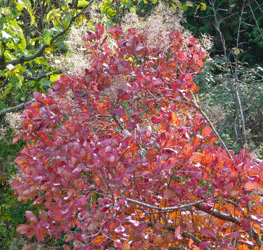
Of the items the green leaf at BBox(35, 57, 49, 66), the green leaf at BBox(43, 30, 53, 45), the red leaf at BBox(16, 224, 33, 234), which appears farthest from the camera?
the green leaf at BBox(35, 57, 49, 66)

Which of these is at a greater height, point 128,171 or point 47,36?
point 128,171

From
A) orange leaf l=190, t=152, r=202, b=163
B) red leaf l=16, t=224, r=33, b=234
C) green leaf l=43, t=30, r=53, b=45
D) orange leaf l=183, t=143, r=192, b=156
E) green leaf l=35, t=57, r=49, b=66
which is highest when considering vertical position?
orange leaf l=183, t=143, r=192, b=156

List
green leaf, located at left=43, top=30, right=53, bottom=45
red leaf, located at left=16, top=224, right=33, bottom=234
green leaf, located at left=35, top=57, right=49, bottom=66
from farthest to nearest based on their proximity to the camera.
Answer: green leaf, located at left=35, top=57, right=49, bottom=66, green leaf, located at left=43, top=30, right=53, bottom=45, red leaf, located at left=16, top=224, right=33, bottom=234

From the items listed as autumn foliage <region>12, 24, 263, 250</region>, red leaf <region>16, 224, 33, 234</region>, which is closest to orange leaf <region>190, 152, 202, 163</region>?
autumn foliage <region>12, 24, 263, 250</region>

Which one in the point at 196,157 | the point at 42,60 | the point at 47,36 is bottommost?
the point at 42,60

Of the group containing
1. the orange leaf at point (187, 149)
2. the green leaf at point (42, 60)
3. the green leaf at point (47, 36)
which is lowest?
the green leaf at point (42, 60)

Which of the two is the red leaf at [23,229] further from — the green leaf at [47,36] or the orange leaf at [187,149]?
the green leaf at [47,36]

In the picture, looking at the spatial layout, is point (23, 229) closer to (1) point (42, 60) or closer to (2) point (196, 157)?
(2) point (196, 157)

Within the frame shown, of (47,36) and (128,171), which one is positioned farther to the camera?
(47,36)

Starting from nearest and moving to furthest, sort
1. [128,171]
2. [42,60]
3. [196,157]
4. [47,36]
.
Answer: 1. [128,171]
2. [196,157]
3. [47,36]
4. [42,60]

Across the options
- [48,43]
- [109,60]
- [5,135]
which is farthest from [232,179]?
[5,135]

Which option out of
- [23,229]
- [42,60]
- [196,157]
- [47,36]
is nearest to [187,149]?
[196,157]

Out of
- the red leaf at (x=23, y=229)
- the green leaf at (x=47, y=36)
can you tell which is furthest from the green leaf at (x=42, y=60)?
the red leaf at (x=23, y=229)

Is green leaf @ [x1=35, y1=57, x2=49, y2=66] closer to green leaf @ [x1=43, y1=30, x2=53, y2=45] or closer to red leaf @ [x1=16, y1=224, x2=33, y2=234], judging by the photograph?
green leaf @ [x1=43, y1=30, x2=53, y2=45]
